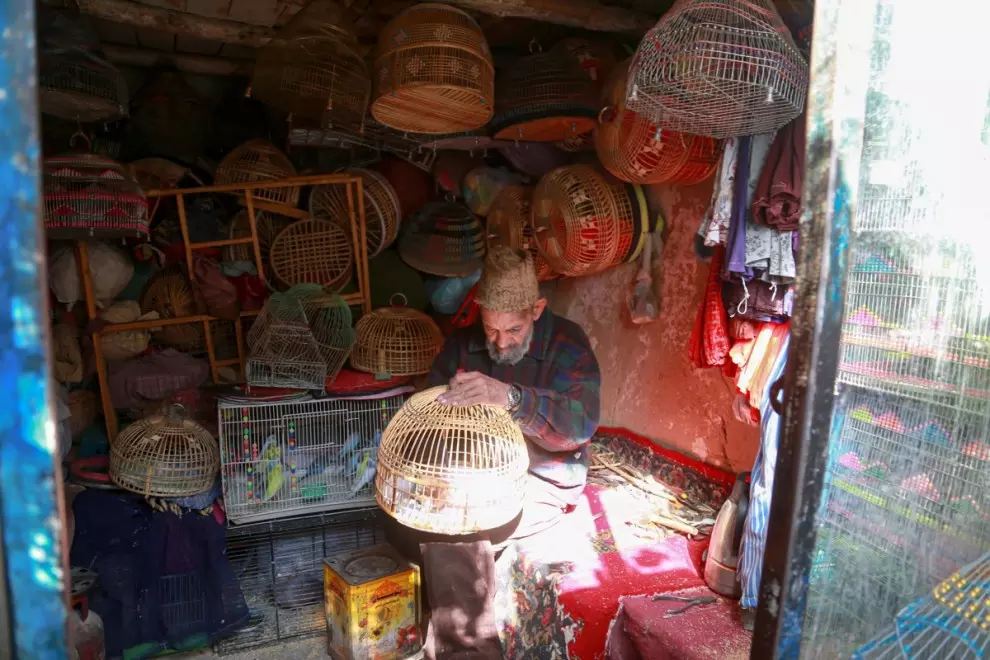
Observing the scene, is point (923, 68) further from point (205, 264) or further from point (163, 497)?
point (205, 264)

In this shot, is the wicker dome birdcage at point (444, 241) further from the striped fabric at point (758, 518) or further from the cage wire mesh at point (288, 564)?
the striped fabric at point (758, 518)

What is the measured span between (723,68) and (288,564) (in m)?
3.12

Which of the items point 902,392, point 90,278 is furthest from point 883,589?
point 90,278

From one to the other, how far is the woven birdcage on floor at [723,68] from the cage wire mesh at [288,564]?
258 centimetres

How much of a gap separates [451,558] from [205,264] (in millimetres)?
2466

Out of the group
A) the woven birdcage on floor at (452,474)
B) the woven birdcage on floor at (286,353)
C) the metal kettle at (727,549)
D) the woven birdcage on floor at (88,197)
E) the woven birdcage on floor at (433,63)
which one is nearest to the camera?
the woven birdcage on floor at (452,474)

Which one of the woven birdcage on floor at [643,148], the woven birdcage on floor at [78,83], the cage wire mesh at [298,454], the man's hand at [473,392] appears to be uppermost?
the woven birdcage on floor at [78,83]

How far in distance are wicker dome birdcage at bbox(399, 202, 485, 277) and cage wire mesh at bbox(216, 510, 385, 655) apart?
1.84m

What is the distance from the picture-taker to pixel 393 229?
14.9 ft

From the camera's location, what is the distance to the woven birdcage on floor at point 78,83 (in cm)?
311

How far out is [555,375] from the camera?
2783 millimetres

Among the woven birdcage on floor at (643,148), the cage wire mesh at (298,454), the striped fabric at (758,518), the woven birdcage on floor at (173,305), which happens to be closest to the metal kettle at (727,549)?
the striped fabric at (758,518)

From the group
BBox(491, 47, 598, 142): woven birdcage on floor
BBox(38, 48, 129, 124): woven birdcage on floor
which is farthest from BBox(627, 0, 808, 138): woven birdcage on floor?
BBox(38, 48, 129, 124): woven birdcage on floor

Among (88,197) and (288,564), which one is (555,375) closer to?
(288,564)
